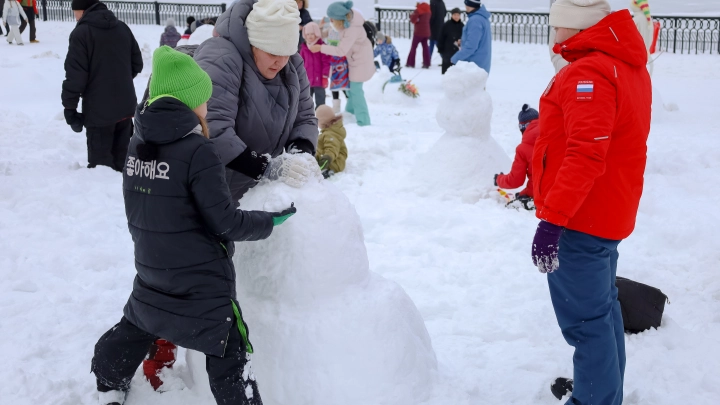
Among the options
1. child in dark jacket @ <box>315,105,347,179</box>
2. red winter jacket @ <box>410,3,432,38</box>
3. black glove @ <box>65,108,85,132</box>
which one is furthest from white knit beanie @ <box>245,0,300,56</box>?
red winter jacket @ <box>410,3,432,38</box>

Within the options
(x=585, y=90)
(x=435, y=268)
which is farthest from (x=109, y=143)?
(x=585, y=90)

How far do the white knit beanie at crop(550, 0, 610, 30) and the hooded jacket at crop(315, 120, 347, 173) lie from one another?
4508 mm

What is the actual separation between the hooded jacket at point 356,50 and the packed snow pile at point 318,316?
6.86m

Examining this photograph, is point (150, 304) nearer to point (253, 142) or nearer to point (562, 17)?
point (253, 142)

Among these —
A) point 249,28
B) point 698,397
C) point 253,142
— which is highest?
point 249,28

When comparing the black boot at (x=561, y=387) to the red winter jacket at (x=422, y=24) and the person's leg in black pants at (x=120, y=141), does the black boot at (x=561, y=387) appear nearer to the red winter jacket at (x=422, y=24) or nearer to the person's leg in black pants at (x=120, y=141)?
the person's leg in black pants at (x=120, y=141)

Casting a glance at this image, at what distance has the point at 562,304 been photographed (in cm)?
283

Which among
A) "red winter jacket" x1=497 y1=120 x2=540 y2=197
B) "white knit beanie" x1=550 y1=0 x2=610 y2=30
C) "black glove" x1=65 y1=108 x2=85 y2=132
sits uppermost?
"white knit beanie" x1=550 y1=0 x2=610 y2=30

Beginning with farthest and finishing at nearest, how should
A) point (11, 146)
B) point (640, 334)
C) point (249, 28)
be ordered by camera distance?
point (11, 146) < point (640, 334) < point (249, 28)

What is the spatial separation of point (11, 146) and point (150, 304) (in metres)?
5.29

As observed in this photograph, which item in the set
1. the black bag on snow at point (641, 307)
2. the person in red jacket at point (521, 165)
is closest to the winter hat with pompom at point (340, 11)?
the person in red jacket at point (521, 165)

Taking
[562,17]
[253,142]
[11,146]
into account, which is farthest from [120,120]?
[562,17]

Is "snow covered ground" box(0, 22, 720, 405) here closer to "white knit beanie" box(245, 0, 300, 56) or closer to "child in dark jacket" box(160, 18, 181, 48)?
"white knit beanie" box(245, 0, 300, 56)

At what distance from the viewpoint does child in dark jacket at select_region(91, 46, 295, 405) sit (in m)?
2.51
